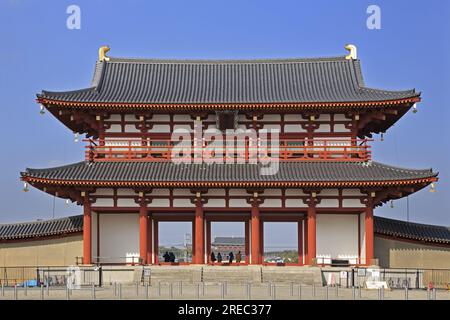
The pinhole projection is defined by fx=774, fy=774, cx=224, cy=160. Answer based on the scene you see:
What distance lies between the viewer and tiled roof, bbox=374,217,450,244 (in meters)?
45.2

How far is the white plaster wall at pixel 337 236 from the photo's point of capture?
1716 inches

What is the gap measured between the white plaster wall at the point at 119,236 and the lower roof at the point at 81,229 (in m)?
1.71

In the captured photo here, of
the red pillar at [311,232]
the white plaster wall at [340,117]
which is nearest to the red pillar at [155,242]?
the red pillar at [311,232]

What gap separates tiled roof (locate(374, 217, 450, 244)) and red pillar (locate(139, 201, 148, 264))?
43.4ft

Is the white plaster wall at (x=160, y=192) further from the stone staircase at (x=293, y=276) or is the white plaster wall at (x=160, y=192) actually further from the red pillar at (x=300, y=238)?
the red pillar at (x=300, y=238)

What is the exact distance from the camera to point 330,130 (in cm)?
4462

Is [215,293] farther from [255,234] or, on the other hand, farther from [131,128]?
[131,128]

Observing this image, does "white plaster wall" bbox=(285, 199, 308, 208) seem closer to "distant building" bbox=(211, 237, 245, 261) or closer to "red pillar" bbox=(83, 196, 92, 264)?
"red pillar" bbox=(83, 196, 92, 264)

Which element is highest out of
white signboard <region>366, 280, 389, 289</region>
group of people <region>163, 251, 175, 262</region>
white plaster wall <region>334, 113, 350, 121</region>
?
white plaster wall <region>334, 113, 350, 121</region>

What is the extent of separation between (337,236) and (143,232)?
35.9 feet

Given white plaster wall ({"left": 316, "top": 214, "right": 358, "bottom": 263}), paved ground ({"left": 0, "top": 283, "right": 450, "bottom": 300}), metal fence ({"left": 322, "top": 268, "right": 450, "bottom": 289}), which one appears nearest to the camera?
paved ground ({"left": 0, "top": 283, "right": 450, "bottom": 300})

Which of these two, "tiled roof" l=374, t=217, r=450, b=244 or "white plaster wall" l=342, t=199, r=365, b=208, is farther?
"tiled roof" l=374, t=217, r=450, b=244

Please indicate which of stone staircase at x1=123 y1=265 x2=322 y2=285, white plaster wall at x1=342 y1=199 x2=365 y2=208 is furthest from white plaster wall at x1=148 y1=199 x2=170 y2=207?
white plaster wall at x1=342 y1=199 x2=365 y2=208
